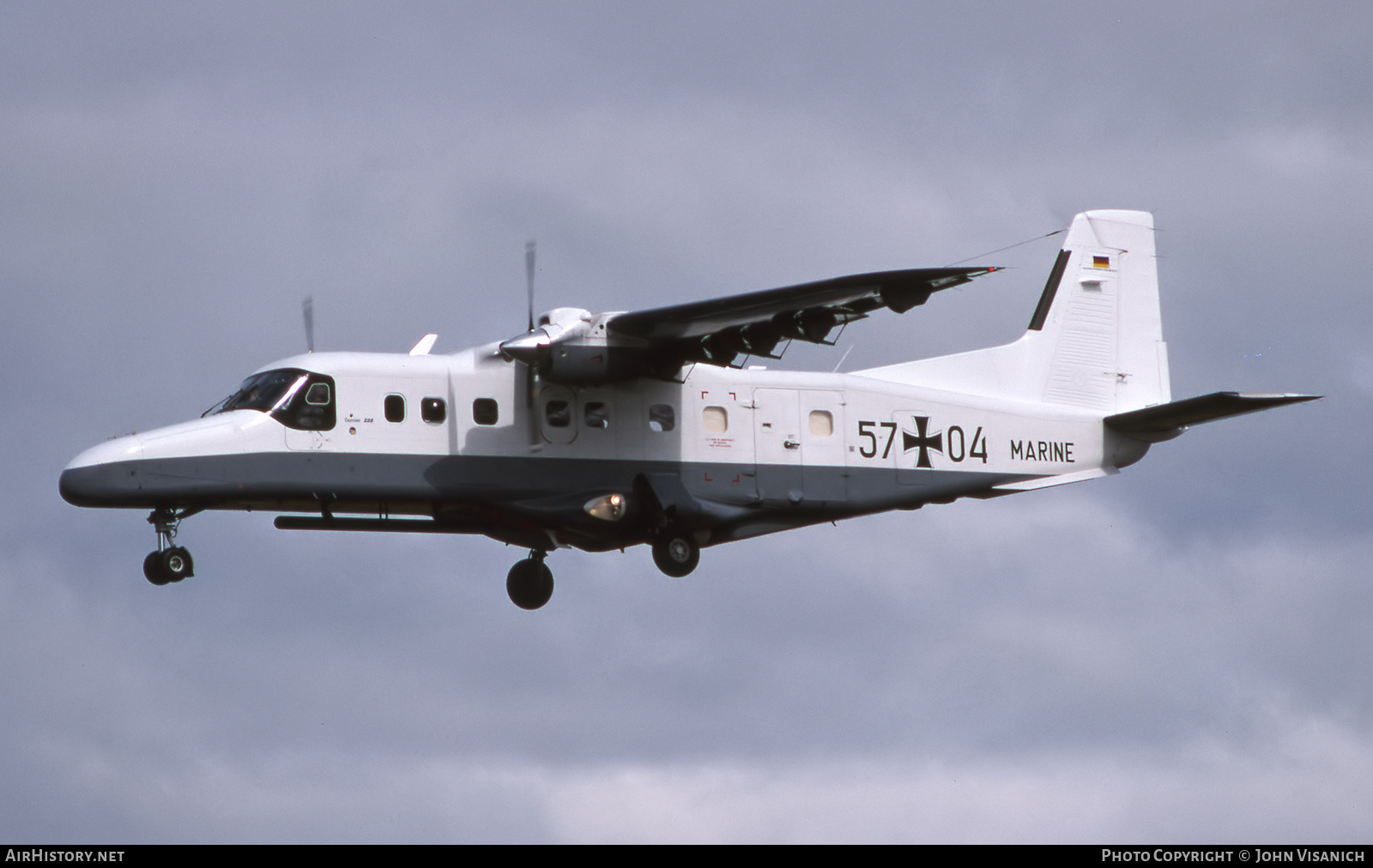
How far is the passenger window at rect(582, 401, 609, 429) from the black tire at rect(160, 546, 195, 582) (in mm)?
4397

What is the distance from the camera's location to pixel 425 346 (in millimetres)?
21391

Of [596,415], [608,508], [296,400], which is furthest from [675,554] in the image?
[296,400]

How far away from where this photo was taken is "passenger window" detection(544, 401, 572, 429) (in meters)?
20.5

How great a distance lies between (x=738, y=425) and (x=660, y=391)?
Answer: 1002 millimetres

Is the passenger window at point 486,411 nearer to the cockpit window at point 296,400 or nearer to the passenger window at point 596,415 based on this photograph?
the passenger window at point 596,415

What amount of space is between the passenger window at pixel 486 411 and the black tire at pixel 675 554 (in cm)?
220

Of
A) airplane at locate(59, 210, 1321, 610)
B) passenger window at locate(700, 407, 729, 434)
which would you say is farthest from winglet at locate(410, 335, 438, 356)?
passenger window at locate(700, 407, 729, 434)

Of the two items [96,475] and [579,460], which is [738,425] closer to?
[579,460]

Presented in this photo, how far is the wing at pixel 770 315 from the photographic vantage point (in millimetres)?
18750

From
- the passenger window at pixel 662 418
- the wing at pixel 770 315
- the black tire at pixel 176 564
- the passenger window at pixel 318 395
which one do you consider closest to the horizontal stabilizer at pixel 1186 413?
the wing at pixel 770 315

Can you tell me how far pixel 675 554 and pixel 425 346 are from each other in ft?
12.1
